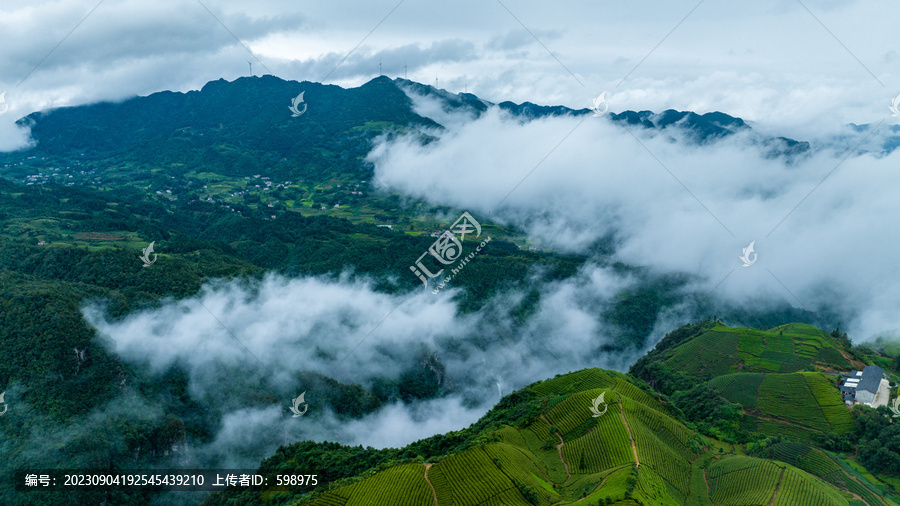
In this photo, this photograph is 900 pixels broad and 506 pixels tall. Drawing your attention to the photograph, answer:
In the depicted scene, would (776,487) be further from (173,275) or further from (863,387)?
(173,275)

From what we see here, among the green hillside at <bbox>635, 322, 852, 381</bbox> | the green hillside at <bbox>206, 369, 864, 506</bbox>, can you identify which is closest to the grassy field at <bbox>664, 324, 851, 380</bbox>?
the green hillside at <bbox>635, 322, 852, 381</bbox>

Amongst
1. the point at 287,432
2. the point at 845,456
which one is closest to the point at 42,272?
the point at 287,432

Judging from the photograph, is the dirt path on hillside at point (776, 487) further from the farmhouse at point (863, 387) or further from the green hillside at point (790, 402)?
the farmhouse at point (863, 387)

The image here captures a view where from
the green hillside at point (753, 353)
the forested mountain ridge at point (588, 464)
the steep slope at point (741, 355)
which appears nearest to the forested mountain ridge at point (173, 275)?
the forested mountain ridge at point (588, 464)

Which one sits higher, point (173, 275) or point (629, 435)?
point (629, 435)

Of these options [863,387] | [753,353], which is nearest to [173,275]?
[753,353]

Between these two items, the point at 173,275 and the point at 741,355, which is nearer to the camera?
the point at 741,355

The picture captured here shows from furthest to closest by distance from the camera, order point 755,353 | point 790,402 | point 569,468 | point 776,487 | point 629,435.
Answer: point 755,353, point 790,402, point 569,468, point 629,435, point 776,487
